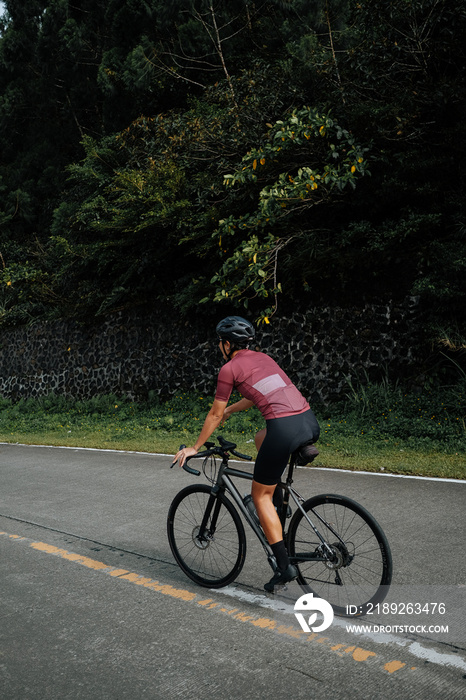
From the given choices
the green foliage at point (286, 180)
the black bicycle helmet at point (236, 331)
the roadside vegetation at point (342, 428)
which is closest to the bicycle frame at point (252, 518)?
the black bicycle helmet at point (236, 331)

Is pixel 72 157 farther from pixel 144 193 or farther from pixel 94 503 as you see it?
pixel 94 503

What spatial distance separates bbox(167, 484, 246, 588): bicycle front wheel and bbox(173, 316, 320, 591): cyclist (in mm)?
339

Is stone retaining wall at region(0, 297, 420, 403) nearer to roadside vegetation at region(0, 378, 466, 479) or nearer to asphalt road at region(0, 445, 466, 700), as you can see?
roadside vegetation at region(0, 378, 466, 479)

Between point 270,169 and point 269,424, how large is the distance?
1023 cm

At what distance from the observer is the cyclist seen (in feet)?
14.3

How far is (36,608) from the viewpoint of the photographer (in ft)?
15.0

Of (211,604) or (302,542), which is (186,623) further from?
(302,542)

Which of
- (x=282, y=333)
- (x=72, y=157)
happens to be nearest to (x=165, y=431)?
(x=282, y=333)

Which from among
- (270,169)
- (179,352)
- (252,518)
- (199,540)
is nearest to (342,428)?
(270,169)

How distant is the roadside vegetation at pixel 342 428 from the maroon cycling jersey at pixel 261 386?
4492 millimetres

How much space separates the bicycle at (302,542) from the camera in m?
4.13

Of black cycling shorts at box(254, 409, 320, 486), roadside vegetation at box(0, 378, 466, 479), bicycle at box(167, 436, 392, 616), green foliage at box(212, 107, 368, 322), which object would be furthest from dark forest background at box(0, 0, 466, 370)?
black cycling shorts at box(254, 409, 320, 486)

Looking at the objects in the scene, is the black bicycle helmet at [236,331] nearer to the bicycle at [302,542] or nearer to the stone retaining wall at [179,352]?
the bicycle at [302,542]

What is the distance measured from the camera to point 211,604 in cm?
456
